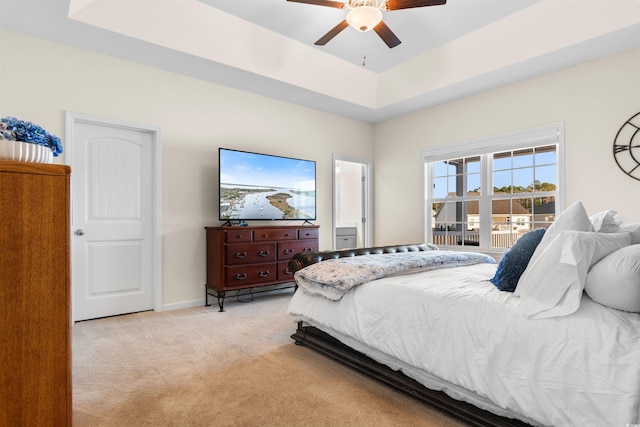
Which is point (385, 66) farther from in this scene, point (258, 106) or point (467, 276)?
point (467, 276)

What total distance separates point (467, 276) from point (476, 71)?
9.31 feet

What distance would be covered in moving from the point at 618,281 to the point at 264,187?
3594mm

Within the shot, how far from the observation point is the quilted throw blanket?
224 cm

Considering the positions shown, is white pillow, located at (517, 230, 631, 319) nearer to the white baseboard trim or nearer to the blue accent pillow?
the blue accent pillow

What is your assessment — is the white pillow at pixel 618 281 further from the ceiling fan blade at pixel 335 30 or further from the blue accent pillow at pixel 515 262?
the ceiling fan blade at pixel 335 30

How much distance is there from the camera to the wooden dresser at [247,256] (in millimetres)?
3832

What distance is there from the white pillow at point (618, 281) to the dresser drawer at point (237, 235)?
10.3 ft

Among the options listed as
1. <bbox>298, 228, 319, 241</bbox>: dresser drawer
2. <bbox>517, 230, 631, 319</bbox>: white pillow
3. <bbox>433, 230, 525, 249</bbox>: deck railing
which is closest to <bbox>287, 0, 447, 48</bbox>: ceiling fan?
<bbox>517, 230, 631, 319</bbox>: white pillow

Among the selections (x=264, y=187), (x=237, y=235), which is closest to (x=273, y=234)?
(x=237, y=235)

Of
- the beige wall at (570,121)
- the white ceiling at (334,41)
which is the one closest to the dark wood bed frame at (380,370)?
the beige wall at (570,121)

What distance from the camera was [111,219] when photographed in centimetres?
365

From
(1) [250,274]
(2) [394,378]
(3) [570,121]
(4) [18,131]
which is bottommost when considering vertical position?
(2) [394,378]

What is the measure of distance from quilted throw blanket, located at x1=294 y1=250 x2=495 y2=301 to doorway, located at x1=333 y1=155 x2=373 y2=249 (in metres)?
2.79

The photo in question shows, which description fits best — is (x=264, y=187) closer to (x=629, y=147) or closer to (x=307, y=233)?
(x=307, y=233)
